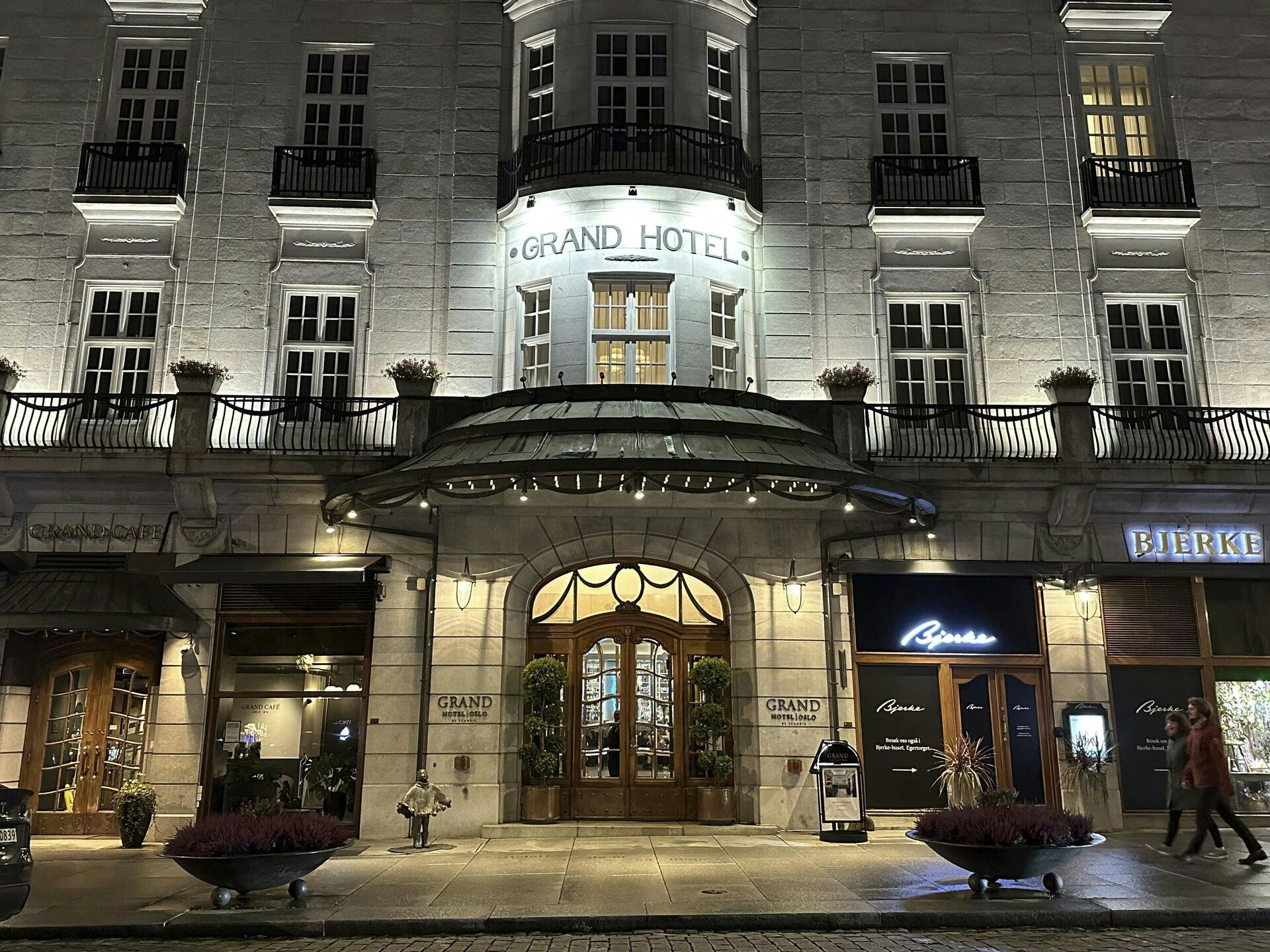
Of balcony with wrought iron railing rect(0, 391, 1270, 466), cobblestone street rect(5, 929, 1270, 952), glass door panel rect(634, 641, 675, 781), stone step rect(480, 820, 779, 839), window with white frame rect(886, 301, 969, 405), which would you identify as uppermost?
window with white frame rect(886, 301, 969, 405)

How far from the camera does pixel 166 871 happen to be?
1347 cm

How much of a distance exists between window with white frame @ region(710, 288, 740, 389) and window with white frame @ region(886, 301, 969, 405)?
291cm

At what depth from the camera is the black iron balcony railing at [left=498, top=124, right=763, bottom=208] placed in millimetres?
19031

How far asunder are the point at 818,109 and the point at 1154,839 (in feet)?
45.9

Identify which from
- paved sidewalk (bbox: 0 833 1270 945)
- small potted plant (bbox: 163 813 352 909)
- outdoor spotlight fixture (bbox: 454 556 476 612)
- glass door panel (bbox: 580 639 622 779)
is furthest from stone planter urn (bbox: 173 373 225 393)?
small potted plant (bbox: 163 813 352 909)

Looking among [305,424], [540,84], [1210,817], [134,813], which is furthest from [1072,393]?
[134,813]

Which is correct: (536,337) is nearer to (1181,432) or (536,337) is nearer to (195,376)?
(195,376)

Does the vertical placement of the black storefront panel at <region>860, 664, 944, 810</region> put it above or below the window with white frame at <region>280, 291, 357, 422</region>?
below

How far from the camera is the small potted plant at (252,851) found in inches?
412

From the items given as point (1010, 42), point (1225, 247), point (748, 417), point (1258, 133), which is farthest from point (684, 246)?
point (1258, 133)

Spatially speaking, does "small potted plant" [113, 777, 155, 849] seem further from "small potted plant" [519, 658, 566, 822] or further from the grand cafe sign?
the grand cafe sign

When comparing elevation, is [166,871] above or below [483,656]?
below

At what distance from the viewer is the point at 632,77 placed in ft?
65.6

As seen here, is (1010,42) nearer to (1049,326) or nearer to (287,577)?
(1049,326)
